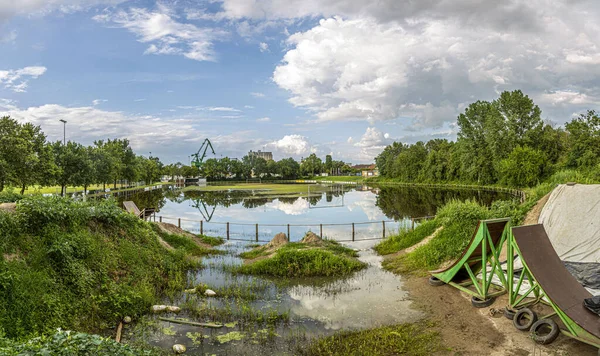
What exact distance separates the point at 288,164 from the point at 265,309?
148 m

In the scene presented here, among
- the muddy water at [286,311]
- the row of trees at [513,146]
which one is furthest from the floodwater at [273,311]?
the row of trees at [513,146]

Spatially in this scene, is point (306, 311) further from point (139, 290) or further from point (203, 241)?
point (203, 241)

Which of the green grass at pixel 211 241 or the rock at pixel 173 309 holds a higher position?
the green grass at pixel 211 241

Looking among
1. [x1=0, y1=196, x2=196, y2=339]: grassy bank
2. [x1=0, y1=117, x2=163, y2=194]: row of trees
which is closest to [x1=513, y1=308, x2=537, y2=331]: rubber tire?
[x1=0, y1=196, x2=196, y2=339]: grassy bank

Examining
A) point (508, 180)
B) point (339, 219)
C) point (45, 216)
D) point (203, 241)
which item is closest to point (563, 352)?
point (45, 216)

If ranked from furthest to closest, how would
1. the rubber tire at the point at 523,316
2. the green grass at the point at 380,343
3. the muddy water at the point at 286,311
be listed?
the muddy water at the point at 286,311, the rubber tire at the point at 523,316, the green grass at the point at 380,343

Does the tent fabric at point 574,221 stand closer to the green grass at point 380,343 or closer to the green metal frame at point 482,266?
the green metal frame at point 482,266

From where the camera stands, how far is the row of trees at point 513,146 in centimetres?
5194

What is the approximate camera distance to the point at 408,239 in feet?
60.2

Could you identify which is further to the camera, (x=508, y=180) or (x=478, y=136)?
(x=478, y=136)

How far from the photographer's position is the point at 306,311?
10.7 meters

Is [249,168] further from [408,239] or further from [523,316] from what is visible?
[523,316]

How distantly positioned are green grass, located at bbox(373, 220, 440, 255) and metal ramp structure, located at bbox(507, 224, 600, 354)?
27.2 ft

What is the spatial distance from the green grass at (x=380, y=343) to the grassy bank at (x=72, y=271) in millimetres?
5333
